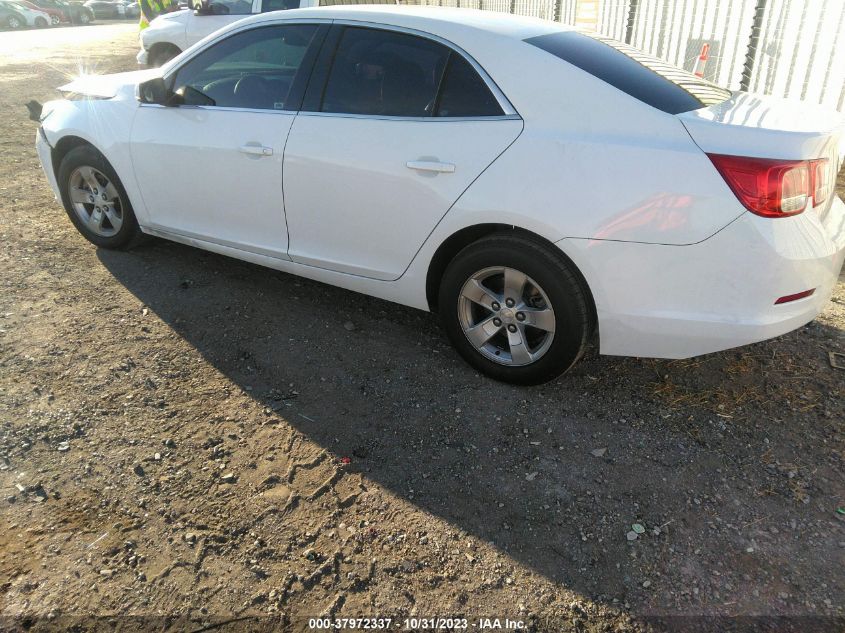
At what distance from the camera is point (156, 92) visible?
408 centimetres

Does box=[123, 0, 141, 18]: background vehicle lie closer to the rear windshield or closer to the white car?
the white car

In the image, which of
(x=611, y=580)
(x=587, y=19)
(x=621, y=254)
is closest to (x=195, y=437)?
(x=611, y=580)

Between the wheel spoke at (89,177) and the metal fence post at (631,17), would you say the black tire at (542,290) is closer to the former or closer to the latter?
the wheel spoke at (89,177)

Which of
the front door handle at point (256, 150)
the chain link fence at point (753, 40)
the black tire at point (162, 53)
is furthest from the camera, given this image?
the black tire at point (162, 53)

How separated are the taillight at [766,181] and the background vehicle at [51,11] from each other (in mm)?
36141

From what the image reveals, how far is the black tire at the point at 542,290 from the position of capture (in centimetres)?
300

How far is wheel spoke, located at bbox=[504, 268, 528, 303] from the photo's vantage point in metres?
3.13

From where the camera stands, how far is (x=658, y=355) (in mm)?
3006

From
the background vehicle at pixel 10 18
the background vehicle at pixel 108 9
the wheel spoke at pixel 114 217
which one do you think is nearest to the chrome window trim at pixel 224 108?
the wheel spoke at pixel 114 217

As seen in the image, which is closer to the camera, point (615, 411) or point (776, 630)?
point (776, 630)

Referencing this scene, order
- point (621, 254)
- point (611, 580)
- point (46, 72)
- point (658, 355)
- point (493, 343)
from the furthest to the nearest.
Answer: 1. point (46, 72)
2. point (493, 343)
3. point (658, 355)
4. point (621, 254)
5. point (611, 580)

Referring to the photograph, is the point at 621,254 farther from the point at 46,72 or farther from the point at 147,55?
the point at 46,72

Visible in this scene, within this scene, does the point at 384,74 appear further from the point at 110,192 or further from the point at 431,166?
the point at 110,192

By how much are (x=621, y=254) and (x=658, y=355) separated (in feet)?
1.76
